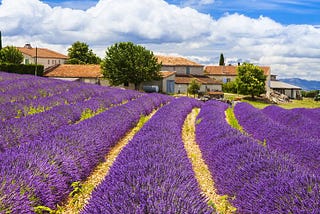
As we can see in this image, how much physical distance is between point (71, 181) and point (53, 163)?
467 mm

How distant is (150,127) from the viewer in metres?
8.34

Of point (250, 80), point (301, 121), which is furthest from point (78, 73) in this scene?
point (301, 121)

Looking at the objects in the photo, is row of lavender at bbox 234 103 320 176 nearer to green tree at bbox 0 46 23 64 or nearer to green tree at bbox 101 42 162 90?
green tree at bbox 101 42 162 90

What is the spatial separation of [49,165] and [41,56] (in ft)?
168

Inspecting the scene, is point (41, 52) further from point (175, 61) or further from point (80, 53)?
point (175, 61)

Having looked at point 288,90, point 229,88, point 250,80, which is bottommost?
point 229,88

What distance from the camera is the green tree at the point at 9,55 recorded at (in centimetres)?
4553

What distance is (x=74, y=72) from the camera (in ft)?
141

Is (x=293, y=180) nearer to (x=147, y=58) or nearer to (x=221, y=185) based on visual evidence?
(x=221, y=185)

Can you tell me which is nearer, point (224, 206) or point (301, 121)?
point (224, 206)

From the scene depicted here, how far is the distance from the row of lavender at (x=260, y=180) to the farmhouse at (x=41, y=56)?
162ft

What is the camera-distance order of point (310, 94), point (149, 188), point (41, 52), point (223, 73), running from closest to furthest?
point (149, 188) → point (41, 52) → point (223, 73) → point (310, 94)

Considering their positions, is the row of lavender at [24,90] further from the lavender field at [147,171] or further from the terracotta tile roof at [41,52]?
the terracotta tile roof at [41,52]

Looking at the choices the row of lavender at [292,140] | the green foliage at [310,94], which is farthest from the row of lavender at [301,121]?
the green foliage at [310,94]
